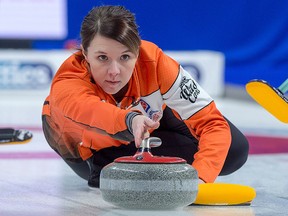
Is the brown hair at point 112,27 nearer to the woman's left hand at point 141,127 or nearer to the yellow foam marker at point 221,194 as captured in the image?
the woman's left hand at point 141,127

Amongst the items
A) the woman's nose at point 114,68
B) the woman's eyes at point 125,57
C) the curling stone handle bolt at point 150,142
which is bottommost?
the curling stone handle bolt at point 150,142

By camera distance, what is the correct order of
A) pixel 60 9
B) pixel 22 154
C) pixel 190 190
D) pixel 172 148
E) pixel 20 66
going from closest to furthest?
pixel 190 190, pixel 172 148, pixel 22 154, pixel 20 66, pixel 60 9

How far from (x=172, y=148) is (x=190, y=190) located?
0.89m

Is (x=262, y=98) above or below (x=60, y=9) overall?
above

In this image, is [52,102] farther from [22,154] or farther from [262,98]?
[22,154]

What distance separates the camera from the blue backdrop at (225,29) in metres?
9.59

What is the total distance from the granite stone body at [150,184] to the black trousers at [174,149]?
0.78m

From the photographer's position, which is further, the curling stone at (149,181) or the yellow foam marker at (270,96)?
the yellow foam marker at (270,96)

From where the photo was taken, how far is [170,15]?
10.1 m

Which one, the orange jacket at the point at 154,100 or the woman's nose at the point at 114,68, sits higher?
the woman's nose at the point at 114,68

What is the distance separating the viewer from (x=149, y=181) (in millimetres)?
2146

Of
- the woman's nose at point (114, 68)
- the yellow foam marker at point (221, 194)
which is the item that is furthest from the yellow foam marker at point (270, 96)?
the woman's nose at point (114, 68)

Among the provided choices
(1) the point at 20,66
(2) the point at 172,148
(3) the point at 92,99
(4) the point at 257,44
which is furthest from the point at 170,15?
(3) the point at 92,99

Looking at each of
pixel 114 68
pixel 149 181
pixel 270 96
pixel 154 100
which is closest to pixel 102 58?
pixel 114 68
